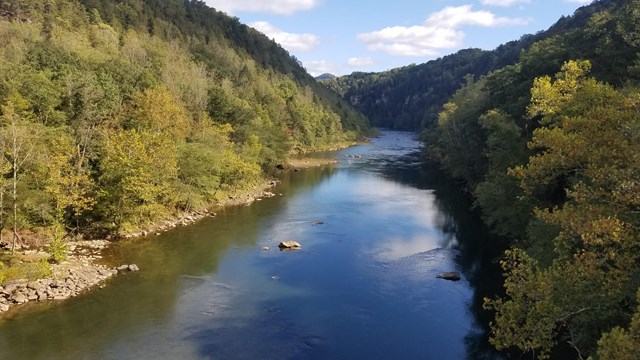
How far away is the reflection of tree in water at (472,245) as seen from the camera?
2314 cm

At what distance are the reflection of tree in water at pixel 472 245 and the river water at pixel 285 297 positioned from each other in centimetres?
11

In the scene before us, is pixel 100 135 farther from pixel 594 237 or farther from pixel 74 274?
pixel 594 237

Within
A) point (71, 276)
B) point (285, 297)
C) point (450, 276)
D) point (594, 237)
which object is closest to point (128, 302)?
point (71, 276)

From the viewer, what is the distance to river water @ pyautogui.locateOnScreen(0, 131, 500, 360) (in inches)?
831

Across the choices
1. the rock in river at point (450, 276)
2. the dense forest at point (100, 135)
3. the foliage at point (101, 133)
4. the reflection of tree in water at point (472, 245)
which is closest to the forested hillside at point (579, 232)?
the reflection of tree in water at point (472, 245)

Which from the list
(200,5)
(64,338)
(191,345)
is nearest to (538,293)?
(191,345)

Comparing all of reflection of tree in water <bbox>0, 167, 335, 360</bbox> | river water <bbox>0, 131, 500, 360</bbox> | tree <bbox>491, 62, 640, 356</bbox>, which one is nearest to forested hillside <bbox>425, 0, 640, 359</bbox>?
tree <bbox>491, 62, 640, 356</bbox>

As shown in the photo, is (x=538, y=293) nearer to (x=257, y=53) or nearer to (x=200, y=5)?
(x=257, y=53)

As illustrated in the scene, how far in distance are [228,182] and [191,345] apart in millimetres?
32648

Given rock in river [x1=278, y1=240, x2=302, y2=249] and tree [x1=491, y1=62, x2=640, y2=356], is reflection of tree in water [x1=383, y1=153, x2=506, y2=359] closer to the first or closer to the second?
tree [x1=491, y1=62, x2=640, y2=356]

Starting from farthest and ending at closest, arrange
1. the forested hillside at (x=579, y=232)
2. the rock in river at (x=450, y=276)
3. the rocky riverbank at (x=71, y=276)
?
the rock in river at (x=450, y=276) < the rocky riverbank at (x=71, y=276) < the forested hillside at (x=579, y=232)

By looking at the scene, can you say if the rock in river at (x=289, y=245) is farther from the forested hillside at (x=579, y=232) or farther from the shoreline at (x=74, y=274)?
the forested hillside at (x=579, y=232)

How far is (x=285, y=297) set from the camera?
26.5 m

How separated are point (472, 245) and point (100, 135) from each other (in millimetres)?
31429
